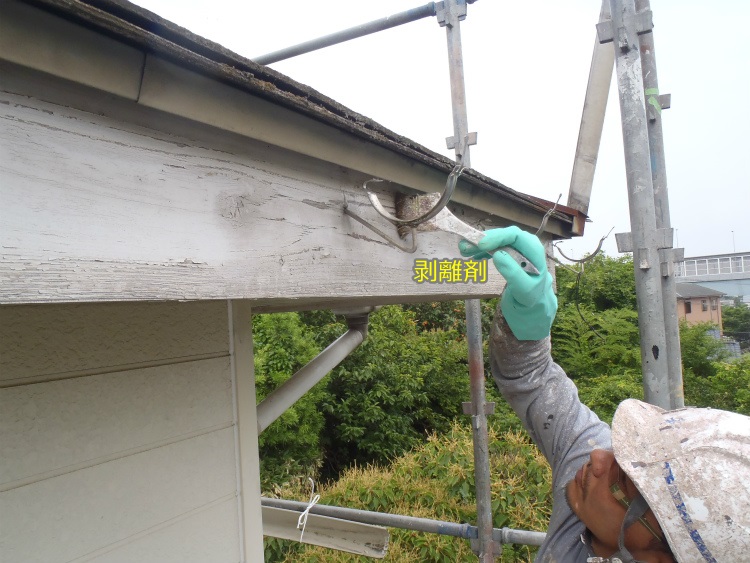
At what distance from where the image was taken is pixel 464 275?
200 centimetres

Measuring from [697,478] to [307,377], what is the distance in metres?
1.79

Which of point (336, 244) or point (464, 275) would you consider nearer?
point (336, 244)

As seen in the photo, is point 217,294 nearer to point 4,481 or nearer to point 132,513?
point 4,481

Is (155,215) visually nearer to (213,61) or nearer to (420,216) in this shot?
(213,61)

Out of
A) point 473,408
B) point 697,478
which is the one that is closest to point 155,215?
point 697,478

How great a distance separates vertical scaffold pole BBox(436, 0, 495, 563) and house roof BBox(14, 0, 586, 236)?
7.34 ft

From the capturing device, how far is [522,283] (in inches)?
57.8

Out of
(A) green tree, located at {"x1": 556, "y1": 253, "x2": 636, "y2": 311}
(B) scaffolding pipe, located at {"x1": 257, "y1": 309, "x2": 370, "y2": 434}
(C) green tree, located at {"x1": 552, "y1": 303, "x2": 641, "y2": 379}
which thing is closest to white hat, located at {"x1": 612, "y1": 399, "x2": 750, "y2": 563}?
(B) scaffolding pipe, located at {"x1": 257, "y1": 309, "x2": 370, "y2": 434}

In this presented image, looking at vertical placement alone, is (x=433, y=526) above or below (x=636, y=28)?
below

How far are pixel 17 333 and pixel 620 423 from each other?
1.52 meters

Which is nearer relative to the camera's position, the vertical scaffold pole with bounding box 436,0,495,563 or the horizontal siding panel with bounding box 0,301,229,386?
the horizontal siding panel with bounding box 0,301,229,386

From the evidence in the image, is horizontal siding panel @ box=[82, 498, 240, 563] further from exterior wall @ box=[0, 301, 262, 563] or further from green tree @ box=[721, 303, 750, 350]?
green tree @ box=[721, 303, 750, 350]

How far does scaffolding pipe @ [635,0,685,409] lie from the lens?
7.43 feet

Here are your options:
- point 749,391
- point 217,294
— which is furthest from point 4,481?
point 749,391
